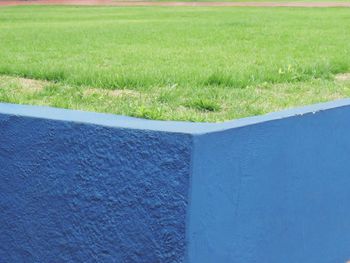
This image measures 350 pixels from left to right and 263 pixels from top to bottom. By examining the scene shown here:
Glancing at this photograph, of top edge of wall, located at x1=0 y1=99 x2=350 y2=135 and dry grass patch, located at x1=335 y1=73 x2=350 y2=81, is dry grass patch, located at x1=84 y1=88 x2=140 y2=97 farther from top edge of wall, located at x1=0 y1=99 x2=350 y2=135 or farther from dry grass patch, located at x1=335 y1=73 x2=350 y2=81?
dry grass patch, located at x1=335 y1=73 x2=350 y2=81

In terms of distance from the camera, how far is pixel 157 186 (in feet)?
12.0

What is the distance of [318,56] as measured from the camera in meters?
8.55

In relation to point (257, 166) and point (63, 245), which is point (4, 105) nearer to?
point (63, 245)

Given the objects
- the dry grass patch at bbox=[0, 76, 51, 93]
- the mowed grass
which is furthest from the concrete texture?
the dry grass patch at bbox=[0, 76, 51, 93]

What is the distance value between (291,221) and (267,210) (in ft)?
1.10

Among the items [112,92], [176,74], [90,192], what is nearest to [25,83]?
[112,92]

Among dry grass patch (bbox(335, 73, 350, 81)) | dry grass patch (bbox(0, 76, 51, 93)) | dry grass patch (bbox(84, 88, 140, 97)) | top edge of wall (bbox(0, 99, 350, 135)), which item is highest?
top edge of wall (bbox(0, 99, 350, 135))

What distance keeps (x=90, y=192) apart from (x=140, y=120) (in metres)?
0.44

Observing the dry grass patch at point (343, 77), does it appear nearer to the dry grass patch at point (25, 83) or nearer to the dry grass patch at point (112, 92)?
the dry grass patch at point (112, 92)

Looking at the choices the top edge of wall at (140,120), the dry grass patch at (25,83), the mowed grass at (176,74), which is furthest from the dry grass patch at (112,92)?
the top edge of wall at (140,120)

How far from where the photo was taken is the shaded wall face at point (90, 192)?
362 centimetres

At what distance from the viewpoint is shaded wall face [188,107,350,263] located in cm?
366

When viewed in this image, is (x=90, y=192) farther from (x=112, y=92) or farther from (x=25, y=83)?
(x=25, y=83)

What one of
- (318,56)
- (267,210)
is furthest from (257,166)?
(318,56)
